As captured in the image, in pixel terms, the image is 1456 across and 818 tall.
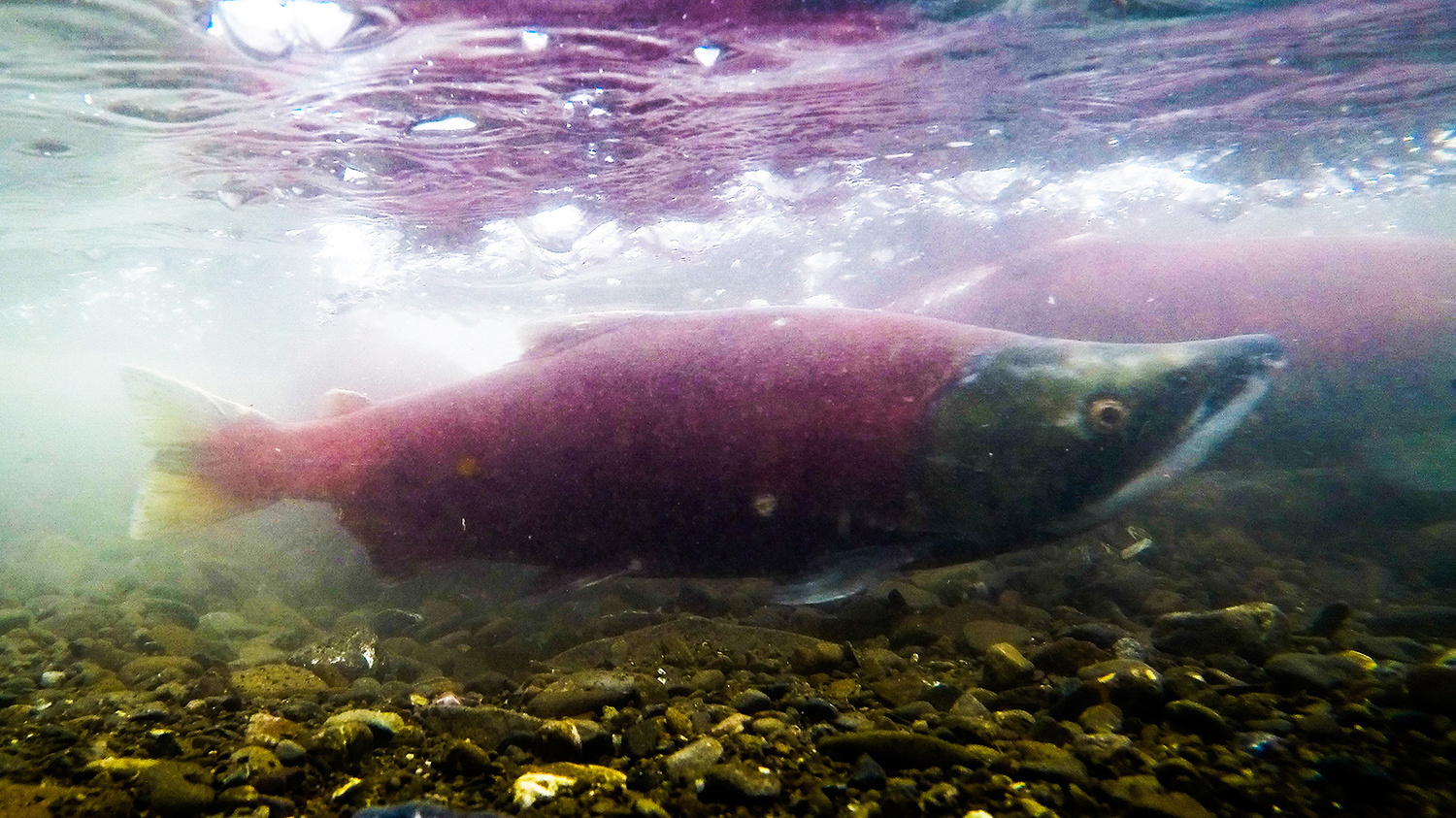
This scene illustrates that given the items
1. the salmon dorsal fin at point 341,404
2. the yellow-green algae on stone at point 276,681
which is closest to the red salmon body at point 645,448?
the salmon dorsal fin at point 341,404

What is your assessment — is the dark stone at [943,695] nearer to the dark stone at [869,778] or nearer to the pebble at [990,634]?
the pebble at [990,634]

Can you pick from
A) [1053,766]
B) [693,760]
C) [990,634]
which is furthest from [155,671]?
[990,634]

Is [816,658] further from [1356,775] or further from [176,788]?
[176,788]

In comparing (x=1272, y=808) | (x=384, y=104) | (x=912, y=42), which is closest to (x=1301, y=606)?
(x=1272, y=808)

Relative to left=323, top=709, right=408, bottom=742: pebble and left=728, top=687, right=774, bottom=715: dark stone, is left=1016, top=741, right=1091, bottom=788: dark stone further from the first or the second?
left=323, top=709, right=408, bottom=742: pebble

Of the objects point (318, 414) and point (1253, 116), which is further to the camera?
point (1253, 116)

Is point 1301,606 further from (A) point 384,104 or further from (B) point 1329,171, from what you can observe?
(B) point 1329,171
